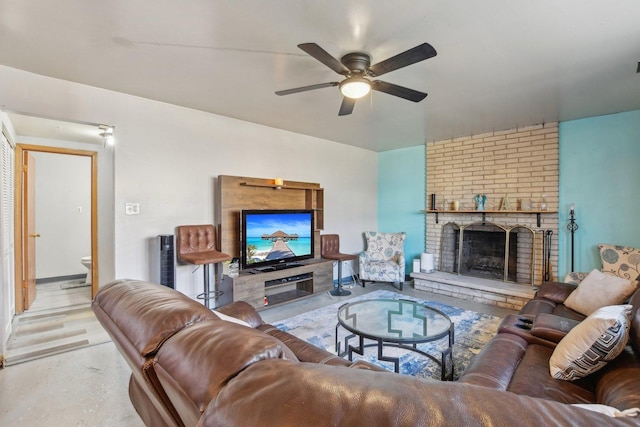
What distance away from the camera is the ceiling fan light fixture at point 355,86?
7.36 ft

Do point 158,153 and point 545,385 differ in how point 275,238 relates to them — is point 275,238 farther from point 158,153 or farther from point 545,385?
point 545,385

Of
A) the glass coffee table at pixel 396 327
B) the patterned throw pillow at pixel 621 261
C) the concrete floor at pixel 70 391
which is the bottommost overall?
the concrete floor at pixel 70 391

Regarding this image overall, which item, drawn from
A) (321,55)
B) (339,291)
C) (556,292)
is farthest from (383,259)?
(321,55)

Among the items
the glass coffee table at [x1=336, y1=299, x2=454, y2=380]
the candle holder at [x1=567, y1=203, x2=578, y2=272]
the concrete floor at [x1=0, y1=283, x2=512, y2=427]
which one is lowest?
the concrete floor at [x1=0, y1=283, x2=512, y2=427]

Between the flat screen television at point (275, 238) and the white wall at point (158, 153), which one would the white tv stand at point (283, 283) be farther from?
the white wall at point (158, 153)

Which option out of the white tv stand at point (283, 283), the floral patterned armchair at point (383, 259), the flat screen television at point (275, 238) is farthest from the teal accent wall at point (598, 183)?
the flat screen television at point (275, 238)

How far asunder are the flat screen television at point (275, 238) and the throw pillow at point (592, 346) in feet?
9.95

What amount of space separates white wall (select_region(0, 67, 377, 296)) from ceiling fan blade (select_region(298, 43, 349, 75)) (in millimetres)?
2176

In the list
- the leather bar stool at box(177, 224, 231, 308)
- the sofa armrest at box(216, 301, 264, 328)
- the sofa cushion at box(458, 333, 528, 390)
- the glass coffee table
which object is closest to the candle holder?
the glass coffee table

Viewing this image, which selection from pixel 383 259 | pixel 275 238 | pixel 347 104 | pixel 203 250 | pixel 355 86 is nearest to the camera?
pixel 355 86

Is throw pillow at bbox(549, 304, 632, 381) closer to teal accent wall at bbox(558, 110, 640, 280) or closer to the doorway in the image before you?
teal accent wall at bbox(558, 110, 640, 280)

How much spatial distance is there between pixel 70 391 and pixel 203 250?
5.50ft

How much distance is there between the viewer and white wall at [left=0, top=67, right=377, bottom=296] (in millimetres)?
2744

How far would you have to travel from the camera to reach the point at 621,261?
10.9 feet
